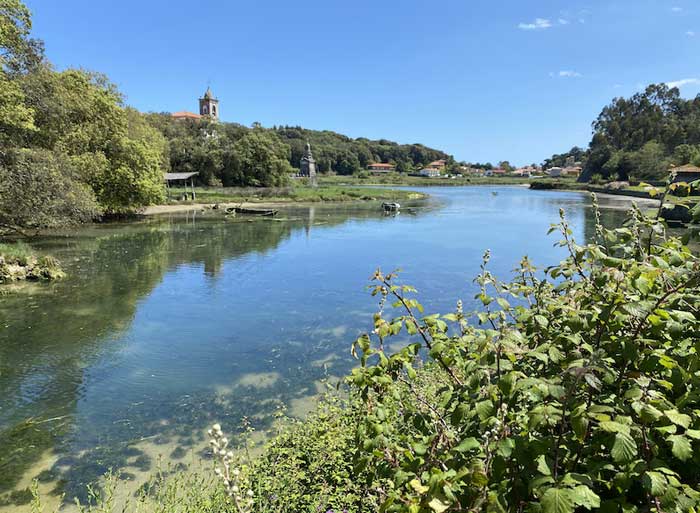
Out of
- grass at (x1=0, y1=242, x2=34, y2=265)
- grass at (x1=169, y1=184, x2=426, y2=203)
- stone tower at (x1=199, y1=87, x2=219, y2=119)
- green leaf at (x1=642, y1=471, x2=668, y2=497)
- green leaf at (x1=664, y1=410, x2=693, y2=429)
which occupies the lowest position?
grass at (x1=0, y1=242, x2=34, y2=265)

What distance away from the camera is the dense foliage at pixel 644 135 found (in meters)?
86.5

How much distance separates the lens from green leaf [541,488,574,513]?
1.76m

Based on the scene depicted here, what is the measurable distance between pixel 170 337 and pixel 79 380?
9.51ft

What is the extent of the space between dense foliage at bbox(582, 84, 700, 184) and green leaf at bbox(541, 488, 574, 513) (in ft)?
309

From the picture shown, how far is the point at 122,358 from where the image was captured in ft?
34.6

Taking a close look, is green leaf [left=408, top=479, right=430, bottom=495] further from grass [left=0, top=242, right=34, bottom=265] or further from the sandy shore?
the sandy shore

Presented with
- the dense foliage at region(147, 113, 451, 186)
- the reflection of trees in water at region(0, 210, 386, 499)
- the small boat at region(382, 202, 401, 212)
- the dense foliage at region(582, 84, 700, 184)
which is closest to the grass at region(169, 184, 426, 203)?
the dense foliage at region(147, 113, 451, 186)

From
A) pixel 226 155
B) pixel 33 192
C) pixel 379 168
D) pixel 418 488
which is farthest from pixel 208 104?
pixel 418 488

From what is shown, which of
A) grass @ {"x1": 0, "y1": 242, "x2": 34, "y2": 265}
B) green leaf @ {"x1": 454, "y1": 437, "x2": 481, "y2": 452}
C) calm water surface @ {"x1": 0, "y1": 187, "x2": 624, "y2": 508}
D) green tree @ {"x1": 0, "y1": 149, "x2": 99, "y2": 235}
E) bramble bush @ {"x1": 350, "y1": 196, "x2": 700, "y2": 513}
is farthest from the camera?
green tree @ {"x1": 0, "y1": 149, "x2": 99, "y2": 235}

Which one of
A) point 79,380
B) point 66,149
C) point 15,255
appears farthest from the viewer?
point 66,149

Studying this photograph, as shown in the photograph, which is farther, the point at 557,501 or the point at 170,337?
the point at 170,337

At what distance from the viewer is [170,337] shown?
12086 millimetres

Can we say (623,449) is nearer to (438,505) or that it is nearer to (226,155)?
(438,505)

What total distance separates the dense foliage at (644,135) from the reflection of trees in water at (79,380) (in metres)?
90.3
